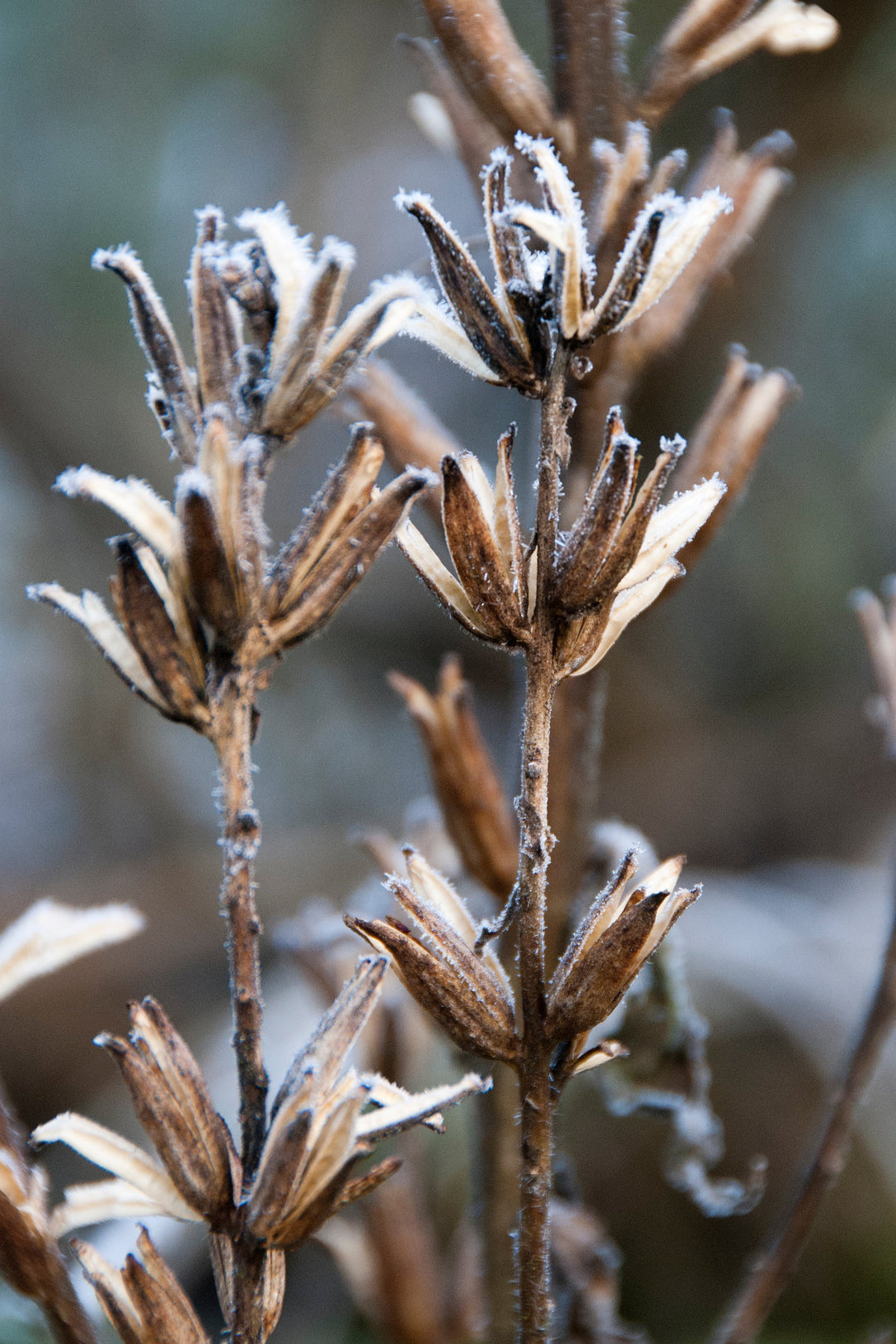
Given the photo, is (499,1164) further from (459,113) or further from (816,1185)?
(459,113)

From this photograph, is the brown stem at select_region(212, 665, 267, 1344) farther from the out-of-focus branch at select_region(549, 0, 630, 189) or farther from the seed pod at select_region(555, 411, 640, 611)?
the out-of-focus branch at select_region(549, 0, 630, 189)

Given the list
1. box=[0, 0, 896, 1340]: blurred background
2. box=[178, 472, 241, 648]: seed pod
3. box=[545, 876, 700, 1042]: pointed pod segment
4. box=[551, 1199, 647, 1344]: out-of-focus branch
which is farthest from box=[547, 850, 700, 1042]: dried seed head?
box=[0, 0, 896, 1340]: blurred background

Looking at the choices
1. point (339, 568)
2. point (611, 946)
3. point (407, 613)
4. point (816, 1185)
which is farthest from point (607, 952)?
point (407, 613)

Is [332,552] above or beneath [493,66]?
beneath

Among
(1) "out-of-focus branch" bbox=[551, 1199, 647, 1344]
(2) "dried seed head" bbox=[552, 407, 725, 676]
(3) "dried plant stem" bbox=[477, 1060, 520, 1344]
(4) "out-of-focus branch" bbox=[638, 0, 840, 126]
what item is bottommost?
(1) "out-of-focus branch" bbox=[551, 1199, 647, 1344]

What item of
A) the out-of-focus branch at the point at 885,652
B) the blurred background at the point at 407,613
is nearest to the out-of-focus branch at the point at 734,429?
the out-of-focus branch at the point at 885,652
